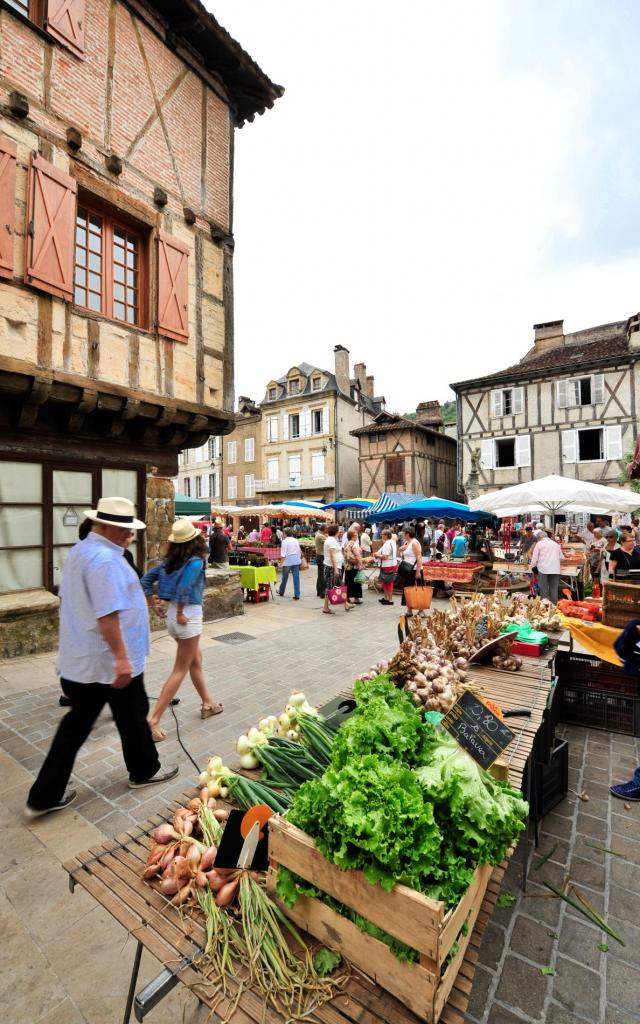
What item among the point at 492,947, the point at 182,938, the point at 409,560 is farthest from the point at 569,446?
the point at 182,938

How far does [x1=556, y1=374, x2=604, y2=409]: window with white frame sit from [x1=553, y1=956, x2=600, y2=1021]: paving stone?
24587mm

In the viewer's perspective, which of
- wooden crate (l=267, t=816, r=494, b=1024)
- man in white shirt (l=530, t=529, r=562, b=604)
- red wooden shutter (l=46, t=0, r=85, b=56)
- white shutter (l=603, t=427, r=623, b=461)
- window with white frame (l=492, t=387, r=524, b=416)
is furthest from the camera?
window with white frame (l=492, t=387, r=524, b=416)

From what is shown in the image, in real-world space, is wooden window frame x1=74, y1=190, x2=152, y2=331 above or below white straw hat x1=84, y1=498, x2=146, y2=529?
above

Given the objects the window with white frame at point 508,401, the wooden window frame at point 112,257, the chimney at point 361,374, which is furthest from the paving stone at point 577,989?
the chimney at point 361,374

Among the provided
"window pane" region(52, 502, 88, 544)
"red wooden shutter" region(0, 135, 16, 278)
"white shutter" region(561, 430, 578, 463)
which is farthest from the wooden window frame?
"white shutter" region(561, 430, 578, 463)

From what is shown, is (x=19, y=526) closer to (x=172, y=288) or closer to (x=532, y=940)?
(x=172, y=288)

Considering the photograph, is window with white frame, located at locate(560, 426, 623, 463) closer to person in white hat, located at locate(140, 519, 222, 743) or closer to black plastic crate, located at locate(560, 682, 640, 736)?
black plastic crate, located at locate(560, 682, 640, 736)

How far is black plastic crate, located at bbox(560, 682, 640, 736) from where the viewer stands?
4.02 m

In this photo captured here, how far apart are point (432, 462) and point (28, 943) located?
96.7ft

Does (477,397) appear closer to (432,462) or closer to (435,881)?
(432,462)

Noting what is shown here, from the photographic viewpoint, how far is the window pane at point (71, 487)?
6680 mm

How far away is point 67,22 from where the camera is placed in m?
6.18

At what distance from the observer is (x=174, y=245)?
24.7 ft

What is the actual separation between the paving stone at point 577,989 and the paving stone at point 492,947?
0.22 m
